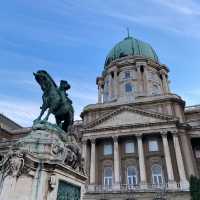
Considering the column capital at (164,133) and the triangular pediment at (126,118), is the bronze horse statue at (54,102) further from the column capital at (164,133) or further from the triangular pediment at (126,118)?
the triangular pediment at (126,118)

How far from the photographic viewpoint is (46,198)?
5035 millimetres

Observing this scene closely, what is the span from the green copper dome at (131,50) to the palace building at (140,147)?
60.0 feet

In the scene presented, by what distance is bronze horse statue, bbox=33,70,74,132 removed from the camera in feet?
23.3

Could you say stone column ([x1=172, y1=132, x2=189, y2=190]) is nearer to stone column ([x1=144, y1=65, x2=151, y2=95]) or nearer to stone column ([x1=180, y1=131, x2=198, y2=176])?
stone column ([x1=180, y1=131, x2=198, y2=176])

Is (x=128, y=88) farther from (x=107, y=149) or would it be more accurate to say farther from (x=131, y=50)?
(x=107, y=149)

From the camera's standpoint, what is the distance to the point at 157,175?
1326 inches

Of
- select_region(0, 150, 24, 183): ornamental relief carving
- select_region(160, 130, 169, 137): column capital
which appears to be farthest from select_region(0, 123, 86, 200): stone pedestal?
select_region(160, 130, 169, 137): column capital

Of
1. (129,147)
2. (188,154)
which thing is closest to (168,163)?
(188,154)

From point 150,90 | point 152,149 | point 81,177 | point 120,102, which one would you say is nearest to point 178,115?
point 152,149

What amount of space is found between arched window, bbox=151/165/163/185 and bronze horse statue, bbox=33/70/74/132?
28.7 m

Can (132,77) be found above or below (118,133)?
above

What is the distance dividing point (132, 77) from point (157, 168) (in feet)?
76.4

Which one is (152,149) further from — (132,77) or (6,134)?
(6,134)

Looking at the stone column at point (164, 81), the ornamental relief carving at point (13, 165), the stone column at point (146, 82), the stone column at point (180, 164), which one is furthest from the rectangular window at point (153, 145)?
the ornamental relief carving at point (13, 165)
